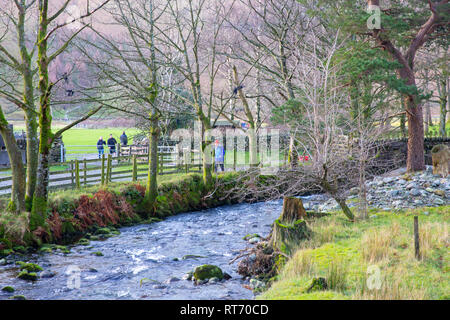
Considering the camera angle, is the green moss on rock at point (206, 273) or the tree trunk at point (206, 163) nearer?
the green moss on rock at point (206, 273)

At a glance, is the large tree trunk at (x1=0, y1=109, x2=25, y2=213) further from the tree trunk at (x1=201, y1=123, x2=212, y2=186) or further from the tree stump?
the tree trunk at (x1=201, y1=123, x2=212, y2=186)

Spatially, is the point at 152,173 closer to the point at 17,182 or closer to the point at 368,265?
the point at 17,182

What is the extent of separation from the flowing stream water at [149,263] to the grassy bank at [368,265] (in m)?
1.15

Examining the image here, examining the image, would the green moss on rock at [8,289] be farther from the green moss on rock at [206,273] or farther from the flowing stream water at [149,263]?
the green moss on rock at [206,273]

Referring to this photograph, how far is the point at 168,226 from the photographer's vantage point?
1421 centimetres

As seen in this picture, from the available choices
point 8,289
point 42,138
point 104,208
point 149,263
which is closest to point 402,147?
point 104,208

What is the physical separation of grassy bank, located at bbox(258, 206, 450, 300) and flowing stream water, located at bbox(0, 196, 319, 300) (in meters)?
1.15

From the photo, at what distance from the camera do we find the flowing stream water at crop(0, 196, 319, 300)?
8102mm

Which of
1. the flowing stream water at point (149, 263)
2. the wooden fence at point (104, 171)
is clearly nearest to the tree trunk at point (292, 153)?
the flowing stream water at point (149, 263)

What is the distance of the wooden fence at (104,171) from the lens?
48.9 feet

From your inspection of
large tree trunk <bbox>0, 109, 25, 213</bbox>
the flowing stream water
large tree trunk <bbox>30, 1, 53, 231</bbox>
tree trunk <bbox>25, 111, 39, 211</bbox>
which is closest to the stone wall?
the flowing stream water

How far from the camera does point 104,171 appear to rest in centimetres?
1798
